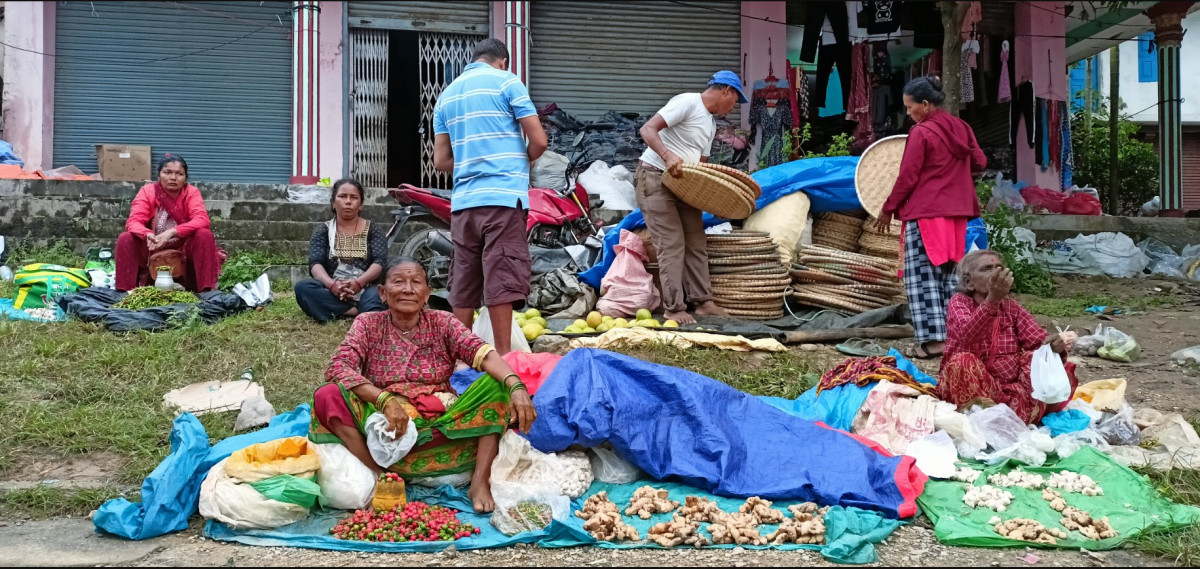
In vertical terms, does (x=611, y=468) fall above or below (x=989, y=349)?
below

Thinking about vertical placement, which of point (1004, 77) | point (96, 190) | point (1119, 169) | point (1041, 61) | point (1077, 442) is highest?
point (1041, 61)

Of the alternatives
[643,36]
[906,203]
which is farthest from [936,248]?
[643,36]

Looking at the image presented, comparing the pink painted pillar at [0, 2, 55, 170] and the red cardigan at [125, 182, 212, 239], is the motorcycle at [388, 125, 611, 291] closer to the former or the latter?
the red cardigan at [125, 182, 212, 239]

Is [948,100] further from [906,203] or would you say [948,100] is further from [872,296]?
[906,203]

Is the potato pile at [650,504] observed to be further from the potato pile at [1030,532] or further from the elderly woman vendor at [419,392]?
the potato pile at [1030,532]

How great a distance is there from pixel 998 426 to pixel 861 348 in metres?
1.68

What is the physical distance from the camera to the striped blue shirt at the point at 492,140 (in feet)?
14.7

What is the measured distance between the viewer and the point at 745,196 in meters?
5.86

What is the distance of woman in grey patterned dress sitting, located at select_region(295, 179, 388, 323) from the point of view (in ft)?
19.1

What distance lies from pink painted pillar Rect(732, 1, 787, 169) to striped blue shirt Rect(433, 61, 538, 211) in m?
6.97

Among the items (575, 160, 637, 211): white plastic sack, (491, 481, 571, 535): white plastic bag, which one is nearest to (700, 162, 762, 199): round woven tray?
(491, 481, 571, 535): white plastic bag

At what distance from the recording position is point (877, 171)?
6.27 m

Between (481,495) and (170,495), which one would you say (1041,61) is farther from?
(170,495)

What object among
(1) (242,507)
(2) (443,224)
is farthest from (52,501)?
(2) (443,224)
